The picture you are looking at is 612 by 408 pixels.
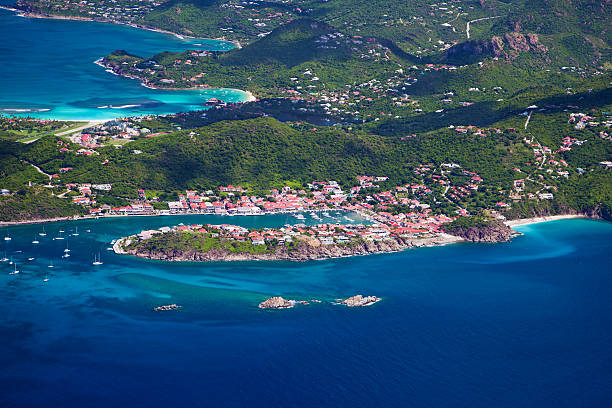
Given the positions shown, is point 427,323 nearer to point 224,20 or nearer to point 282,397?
point 282,397

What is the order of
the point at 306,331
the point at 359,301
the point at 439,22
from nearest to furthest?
1. the point at 306,331
2. the point at 359,301
3. the point at 439,22

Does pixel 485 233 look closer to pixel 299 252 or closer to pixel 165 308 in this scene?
pixel 299 252

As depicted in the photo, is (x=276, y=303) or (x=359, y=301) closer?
(x=276, y=303)

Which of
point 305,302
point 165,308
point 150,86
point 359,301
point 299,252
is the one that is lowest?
point 359,301

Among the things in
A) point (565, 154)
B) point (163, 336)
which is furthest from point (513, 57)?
point (163, 336)

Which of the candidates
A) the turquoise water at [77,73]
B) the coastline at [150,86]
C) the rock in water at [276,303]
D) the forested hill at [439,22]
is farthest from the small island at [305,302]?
the forested hill at [439,22]

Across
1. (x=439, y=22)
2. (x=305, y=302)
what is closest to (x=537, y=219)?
(x=305, y=302)

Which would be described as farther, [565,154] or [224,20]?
[224,20]
